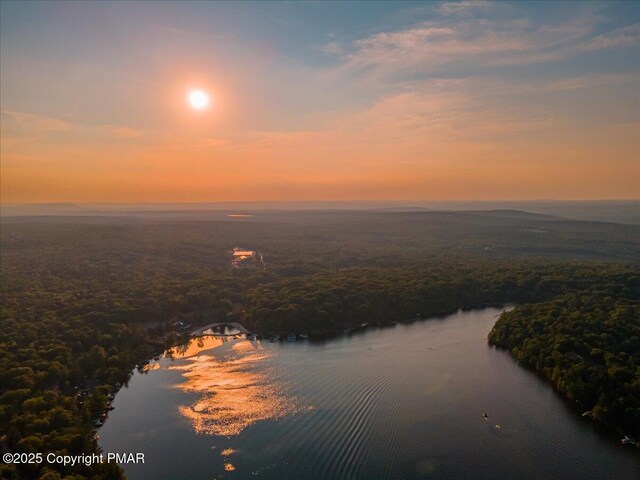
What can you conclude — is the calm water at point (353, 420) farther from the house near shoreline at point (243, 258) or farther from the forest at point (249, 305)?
the house near shoreline at point (243, 258)

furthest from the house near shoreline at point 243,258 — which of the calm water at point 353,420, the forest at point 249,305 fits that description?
the calm water at point 353,420

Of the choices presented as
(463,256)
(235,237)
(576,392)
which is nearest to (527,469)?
(576,392)

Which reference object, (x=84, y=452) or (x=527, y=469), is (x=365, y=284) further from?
(x=84, y=452)

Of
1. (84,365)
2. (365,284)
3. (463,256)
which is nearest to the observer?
(84,365)

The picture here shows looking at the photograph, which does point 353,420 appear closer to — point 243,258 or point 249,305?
point 249,305

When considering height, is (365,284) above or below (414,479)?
above

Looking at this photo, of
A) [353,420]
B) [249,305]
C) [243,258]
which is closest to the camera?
[353,420]

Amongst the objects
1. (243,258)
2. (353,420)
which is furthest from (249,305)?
(243,258)
